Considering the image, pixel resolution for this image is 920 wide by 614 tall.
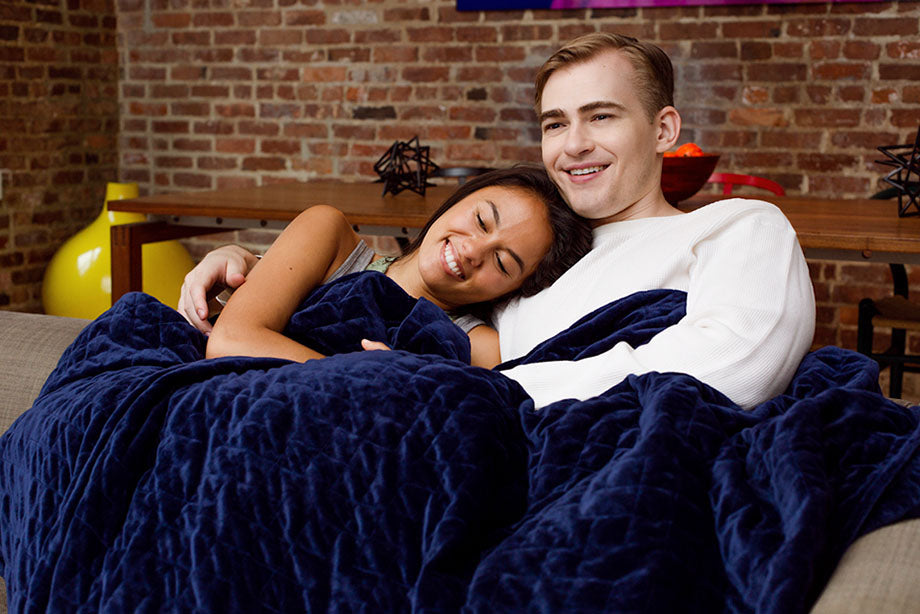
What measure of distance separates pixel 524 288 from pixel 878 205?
1.43 m

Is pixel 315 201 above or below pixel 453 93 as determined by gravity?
below

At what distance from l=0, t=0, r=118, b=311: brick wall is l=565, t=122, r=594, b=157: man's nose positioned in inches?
123

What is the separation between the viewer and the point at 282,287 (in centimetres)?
155

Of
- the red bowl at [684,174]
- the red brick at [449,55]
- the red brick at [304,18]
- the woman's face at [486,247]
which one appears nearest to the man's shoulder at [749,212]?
the woman's face at [486,247]

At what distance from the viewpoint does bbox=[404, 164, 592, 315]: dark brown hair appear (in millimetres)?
1648

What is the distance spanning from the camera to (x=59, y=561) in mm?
1050

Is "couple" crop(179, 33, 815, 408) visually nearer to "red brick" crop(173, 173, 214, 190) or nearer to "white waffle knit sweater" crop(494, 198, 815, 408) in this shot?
"white waffle knit sweater" crop(494, 198, 815, 408)

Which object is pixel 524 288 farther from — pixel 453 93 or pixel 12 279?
pixel 12 279

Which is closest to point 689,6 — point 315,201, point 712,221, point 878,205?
point 878,205

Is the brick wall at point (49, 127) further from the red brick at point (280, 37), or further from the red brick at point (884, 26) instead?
the red brick at point (884, 26)

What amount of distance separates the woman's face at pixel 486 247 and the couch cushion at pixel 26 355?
60 centimetres

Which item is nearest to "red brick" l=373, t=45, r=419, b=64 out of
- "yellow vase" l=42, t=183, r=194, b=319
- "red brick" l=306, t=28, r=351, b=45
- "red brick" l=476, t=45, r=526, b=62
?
"red brick" l=306, t=28, r=351, b=45

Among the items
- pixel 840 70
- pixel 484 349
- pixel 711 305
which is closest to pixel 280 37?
pixel 840 70

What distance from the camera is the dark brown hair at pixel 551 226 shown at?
1648 millimetres
